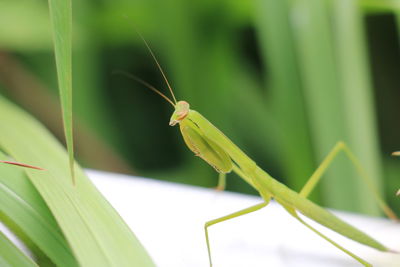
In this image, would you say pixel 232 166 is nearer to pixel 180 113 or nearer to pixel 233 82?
pixel 180 113

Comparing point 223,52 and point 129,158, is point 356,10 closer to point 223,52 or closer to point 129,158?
point 223,52

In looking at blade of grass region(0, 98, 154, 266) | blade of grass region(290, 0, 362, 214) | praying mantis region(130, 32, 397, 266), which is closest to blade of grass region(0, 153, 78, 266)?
blade of grass region(0, 98, 154, 266)

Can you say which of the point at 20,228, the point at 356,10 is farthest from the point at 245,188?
the point at 20,228

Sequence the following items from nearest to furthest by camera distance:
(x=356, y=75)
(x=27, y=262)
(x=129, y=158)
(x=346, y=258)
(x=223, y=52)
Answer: (x=27, y=262) < (x=346, y=258) < (x=356, y=75) < (x=223, y=52) < (x=129, y=158)

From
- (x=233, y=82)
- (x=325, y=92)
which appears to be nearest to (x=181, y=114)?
(x=325, y=92)

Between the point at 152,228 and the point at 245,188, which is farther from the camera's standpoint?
the point at 245,188
